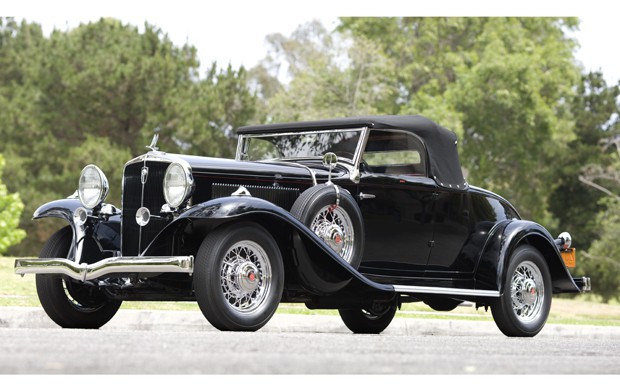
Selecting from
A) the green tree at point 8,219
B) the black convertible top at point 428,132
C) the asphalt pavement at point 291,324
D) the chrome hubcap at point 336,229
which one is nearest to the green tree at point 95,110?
the green tree at point 8,219

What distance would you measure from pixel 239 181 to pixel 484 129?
102 ft

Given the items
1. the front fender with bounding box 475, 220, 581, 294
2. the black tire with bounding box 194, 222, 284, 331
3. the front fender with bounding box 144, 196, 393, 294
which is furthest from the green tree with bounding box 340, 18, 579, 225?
the black tire with bounding box 194, 222, 284, 331

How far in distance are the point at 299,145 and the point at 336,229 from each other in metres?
1.74

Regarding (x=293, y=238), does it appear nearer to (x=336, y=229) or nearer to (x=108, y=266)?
(x=336, y=229)

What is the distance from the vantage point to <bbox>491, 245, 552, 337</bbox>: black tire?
32.4 feet

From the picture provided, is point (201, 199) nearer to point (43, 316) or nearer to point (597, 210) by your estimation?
point (43, 316)

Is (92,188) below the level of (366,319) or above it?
above

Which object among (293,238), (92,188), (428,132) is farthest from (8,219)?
(293,238)

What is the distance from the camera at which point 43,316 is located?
10.1m

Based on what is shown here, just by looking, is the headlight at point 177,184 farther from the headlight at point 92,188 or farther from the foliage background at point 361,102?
the foliage background at point 361,102

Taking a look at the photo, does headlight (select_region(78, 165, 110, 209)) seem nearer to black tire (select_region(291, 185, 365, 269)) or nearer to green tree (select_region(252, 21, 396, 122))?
black tire (select_region(291, 185, 365, 269))

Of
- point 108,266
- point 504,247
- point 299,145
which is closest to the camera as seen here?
point 108,266

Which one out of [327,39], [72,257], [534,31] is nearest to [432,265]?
[72,257]

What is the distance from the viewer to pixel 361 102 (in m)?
36.1
